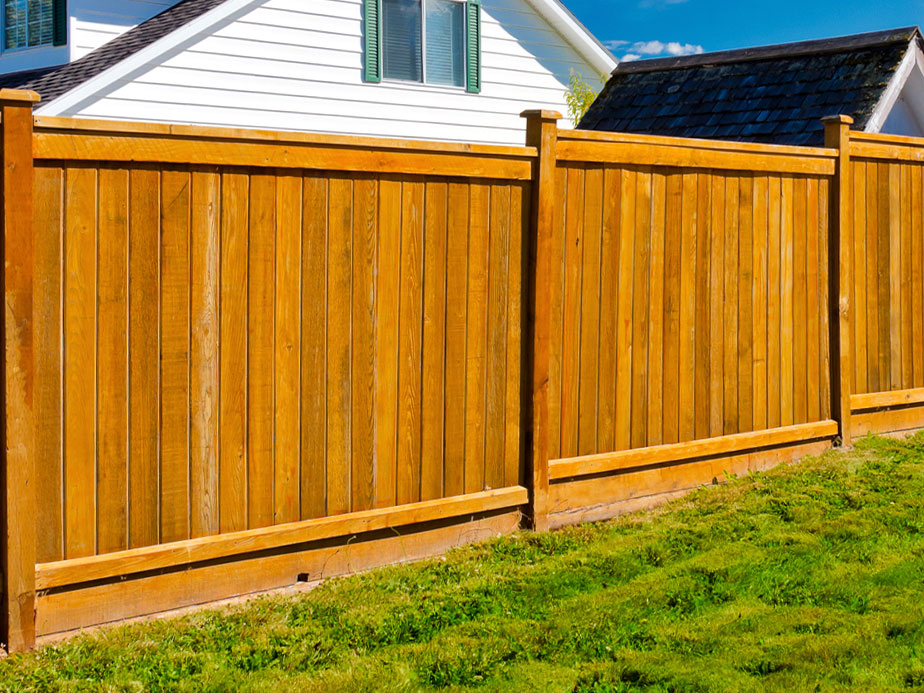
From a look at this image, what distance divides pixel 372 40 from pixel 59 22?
396 centimetres

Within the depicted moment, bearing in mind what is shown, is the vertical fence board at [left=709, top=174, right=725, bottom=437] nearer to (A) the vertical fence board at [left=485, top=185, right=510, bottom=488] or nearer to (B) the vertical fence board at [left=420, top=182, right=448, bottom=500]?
(A) the vertical fence board at [left=485, top=185, right=510, bottom=488]

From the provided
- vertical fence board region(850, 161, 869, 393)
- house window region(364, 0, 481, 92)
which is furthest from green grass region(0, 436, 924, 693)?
house window region(364, 0, 481, 92)

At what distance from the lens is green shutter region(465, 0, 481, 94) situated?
1566 centimetres

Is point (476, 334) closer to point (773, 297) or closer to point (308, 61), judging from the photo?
point (773, 297)

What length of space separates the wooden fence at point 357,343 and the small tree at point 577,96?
9102mm

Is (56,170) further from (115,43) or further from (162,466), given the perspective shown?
(115,43)

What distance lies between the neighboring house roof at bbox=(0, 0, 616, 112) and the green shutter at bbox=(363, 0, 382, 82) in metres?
1.70

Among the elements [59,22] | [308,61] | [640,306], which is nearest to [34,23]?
[59,22]

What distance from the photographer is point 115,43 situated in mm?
13688

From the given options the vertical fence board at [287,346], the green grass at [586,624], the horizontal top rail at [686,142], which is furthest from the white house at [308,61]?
the green grass at [586,624]

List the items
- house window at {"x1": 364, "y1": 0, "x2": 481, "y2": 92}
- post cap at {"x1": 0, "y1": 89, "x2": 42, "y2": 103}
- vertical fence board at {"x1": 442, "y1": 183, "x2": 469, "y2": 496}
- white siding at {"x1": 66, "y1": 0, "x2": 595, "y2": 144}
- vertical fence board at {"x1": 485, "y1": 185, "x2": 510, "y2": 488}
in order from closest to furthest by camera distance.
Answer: post cap at {"x1": 0, "y1": 89, "x2": 42, "y2": 103} → vertical fence board at {"x1": 442, "y1": 183, "x2": 469, "y2": 496} → vertical fence board at {"x1": 485, "y1": 185, "x2": 510, "y2": 488} → white siding at {"x1": 66, "y1": 0, "x2": 595, "y2": 144} → house window at {"x1": 364, "y1": 0, "x2": 481, "y2": 92}

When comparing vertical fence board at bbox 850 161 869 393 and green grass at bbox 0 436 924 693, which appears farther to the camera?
vertical fence board at bbox 850 161 869 393

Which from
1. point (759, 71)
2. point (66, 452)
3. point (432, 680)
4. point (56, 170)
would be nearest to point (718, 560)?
point (432, 680)

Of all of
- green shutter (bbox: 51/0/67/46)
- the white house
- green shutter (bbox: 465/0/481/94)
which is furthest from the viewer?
green shutter (bbox: 465/0/481/94)
